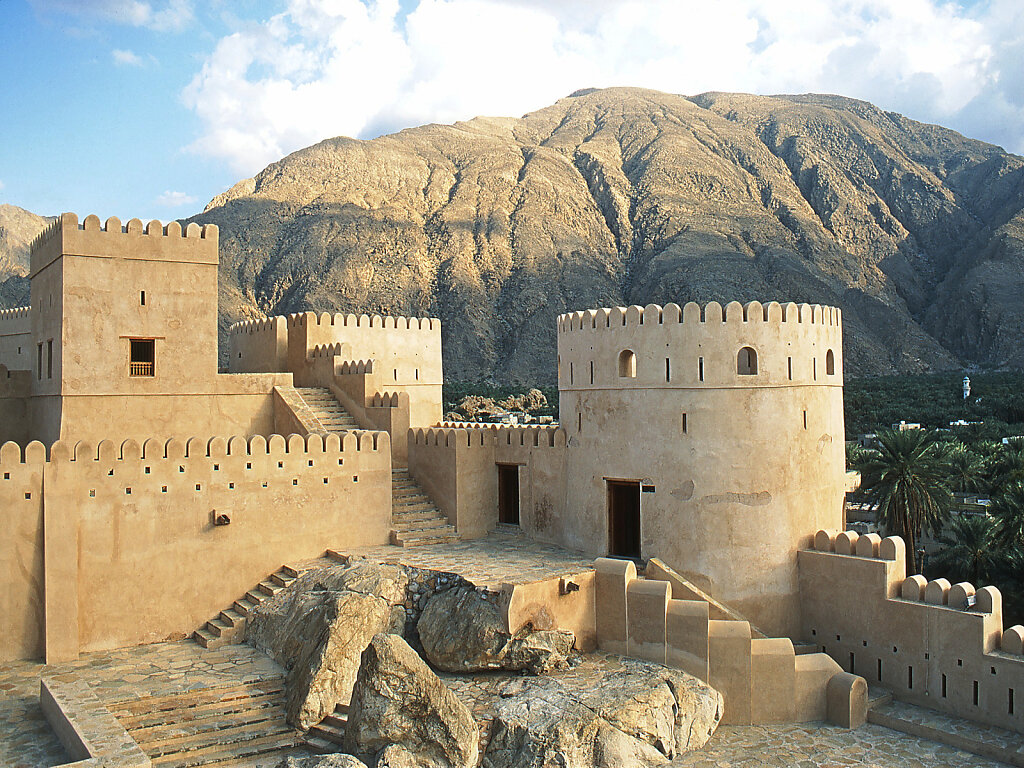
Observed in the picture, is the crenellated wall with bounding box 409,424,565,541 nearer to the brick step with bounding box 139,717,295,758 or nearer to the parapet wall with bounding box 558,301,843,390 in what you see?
the parapet wall with bounding box 558,301,843,390

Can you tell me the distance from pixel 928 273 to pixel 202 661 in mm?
75461

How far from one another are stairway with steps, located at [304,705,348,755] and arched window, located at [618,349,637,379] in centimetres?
683

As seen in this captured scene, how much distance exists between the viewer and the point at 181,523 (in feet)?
41.9

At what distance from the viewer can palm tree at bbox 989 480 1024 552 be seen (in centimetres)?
1734

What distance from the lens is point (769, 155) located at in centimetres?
8500

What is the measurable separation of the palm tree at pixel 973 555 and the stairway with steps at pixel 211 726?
1423 centimetres

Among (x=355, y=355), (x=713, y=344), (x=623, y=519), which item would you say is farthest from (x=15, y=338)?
(x=713, y=344)

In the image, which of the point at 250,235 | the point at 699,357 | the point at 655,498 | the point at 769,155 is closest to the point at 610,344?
the point at 699,357

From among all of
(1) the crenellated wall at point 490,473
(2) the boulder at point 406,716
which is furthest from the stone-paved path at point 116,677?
(1) the crenellated wall at point 490,473

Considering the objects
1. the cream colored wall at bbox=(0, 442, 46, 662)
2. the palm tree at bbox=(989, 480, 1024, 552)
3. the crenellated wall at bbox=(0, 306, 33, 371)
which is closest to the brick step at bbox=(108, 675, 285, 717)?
the cream colored wall at bbox=(0, 442, 46, 662)

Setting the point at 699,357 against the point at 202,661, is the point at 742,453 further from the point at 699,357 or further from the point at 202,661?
Answer: the point at 202,661

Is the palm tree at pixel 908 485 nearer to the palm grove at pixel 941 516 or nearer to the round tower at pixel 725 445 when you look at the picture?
the palm grove at pixel 941 516

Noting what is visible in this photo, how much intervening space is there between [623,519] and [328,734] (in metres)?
6.37

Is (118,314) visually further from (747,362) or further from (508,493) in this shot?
(747,362)
